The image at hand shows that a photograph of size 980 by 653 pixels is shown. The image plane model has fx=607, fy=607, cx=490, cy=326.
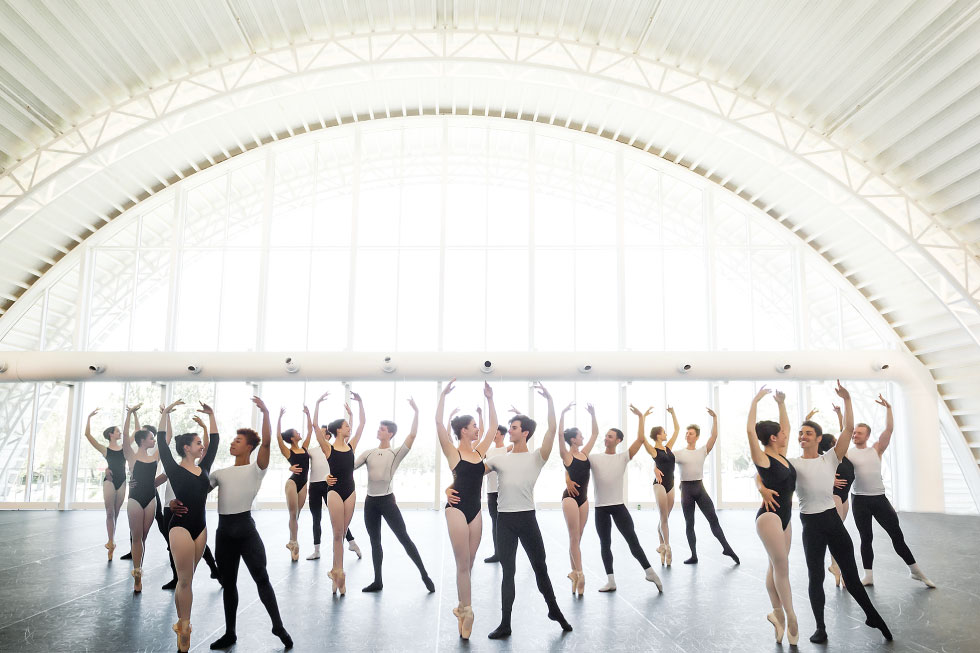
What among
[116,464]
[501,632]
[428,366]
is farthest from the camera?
[428,366]

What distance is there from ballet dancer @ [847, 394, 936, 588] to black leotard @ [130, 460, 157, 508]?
30.7ft

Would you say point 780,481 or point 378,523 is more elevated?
point 780,481

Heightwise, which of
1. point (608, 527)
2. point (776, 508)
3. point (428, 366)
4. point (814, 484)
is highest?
point (428, 366)

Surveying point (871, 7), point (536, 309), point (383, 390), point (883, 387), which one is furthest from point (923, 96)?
point (383, 390)

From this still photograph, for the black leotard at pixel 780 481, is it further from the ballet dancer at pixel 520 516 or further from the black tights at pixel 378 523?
the black tights at pixel 378 523

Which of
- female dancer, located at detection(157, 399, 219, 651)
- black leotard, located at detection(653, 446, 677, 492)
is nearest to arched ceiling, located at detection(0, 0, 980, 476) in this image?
black leotard, located at detection(653, 446, 677, 492)

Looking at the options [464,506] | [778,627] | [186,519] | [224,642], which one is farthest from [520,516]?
[186,519]

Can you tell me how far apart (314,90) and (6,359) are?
10.6 m

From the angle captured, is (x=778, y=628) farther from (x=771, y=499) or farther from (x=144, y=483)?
(x=144, y=483)

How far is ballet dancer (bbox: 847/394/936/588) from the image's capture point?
788cm

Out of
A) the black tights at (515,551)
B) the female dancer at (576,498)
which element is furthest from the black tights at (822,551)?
the female dancer at (576,498)

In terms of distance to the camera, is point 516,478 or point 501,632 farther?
point 516,478

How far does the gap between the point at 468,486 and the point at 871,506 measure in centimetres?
554

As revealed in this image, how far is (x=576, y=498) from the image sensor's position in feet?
26.3
